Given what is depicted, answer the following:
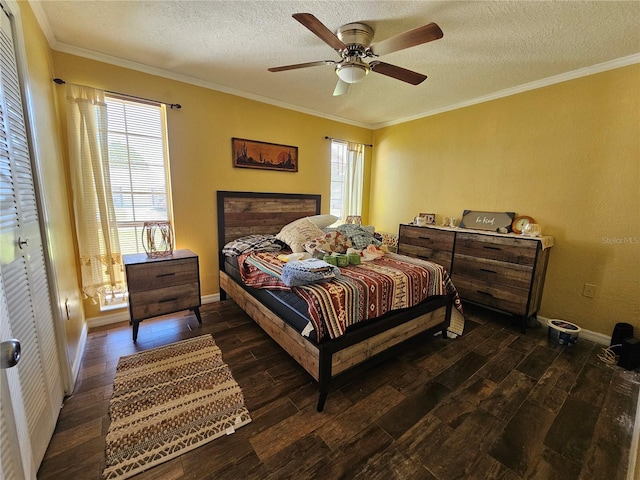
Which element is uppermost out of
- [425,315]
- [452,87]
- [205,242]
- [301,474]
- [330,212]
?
[452,87]

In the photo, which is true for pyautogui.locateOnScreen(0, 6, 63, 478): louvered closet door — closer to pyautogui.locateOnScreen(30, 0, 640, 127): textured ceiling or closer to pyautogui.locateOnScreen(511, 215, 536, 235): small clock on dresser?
pyautogui.locateOnScreen(30, 0, 640, 127): textured ceiling

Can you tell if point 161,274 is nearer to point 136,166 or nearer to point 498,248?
point 136,166

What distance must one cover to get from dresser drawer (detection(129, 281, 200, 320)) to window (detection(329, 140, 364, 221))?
2.46 metres

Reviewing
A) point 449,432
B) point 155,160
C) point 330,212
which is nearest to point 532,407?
point 449,432

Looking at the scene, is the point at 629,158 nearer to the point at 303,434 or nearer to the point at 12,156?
the point at 303,434

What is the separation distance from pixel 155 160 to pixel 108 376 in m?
1.99

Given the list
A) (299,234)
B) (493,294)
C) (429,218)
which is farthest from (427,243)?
(299,234)

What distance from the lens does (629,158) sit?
7.36ft

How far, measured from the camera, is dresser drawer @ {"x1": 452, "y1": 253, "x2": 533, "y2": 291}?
2.55 meters

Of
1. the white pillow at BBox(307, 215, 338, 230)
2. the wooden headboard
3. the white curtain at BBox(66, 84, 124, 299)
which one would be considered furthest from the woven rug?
the white pillow at BBox(307, 215, 338, 230)

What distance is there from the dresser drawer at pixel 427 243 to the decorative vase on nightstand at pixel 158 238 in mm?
2836

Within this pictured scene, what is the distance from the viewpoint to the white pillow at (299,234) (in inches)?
112

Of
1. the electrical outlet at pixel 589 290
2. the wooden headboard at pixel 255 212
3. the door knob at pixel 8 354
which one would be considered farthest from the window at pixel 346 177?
the door knob at pixel 8 354

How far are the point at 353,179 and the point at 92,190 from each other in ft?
10.9
